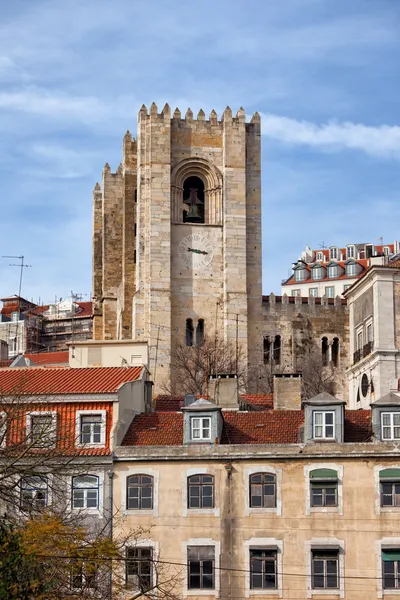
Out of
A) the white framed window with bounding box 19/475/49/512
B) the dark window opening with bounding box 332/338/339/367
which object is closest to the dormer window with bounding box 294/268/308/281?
the dark window opening with bounding box 332/338/339/367

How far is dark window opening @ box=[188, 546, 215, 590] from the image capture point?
153ft

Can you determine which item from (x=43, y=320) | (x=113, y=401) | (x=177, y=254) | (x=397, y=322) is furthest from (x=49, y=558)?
(x=43, y=320)


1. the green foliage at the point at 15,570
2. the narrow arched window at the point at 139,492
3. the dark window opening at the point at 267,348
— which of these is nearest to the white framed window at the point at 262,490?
the narrow arched window at the point at 139,492

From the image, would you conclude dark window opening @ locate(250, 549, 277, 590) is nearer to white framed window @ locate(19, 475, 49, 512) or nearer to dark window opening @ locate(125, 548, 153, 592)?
dark window opening @ locate(125, 548, 153, 592)

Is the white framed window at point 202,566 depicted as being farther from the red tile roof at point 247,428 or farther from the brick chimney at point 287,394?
the brick chimney at point 287,394

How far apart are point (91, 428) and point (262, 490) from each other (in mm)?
5997

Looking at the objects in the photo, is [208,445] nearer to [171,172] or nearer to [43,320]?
[171,172]

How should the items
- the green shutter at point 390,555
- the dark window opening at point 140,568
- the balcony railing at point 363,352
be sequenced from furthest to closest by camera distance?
the balcony railing at point 363,352 → the green shutter at point 390,555 → the dark window opening at point 140,568

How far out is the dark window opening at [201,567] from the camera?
153 feet

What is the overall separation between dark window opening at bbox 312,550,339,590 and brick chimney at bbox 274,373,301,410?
9437 millimetres

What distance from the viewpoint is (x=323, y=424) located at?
4903 cm

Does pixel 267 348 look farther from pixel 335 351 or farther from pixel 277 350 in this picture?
pixel 335 351

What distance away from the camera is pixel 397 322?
77.5 m

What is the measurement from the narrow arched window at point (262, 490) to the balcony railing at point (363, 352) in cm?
3217
